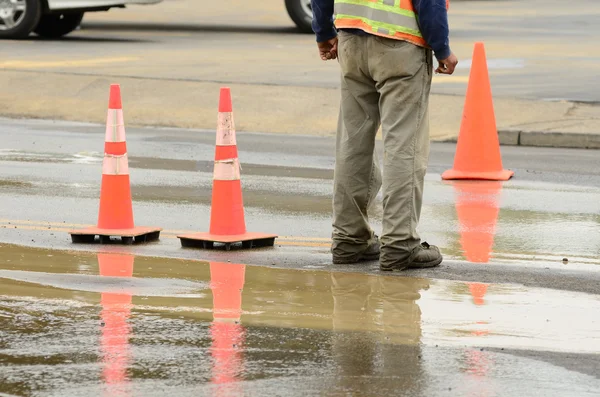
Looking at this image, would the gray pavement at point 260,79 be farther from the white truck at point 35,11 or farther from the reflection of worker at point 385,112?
the reflection of worker at point 385,112

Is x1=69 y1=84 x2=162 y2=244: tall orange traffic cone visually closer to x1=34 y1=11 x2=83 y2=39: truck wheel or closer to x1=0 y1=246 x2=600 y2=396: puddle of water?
x1=0 y1=246 x2=600 y2=396: puddle of water

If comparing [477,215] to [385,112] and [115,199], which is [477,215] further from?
[115,199]

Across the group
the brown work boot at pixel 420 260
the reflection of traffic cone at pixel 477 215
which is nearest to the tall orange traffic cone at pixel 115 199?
the brown work boot at pixel 420 260

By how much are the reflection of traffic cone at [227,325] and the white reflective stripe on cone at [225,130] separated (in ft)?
2.76

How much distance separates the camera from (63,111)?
14.7 m

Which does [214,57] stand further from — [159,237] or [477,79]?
[159,237]

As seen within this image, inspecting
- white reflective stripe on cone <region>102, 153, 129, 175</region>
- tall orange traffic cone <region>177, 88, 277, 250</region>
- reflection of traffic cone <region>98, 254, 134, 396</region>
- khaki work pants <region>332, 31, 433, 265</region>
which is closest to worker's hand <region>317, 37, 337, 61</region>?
khaki work pants <region>332, 31, 433, 265</region>

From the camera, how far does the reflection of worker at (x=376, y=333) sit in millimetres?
5203

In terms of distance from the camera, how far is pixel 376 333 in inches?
232

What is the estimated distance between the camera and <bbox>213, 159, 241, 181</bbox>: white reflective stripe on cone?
8.00 m

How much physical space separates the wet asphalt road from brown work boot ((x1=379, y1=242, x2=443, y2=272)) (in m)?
0.07

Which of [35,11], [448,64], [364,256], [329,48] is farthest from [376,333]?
[35,11]

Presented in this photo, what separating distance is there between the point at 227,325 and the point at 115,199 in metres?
2.38

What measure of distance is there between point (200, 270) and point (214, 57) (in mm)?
11016
